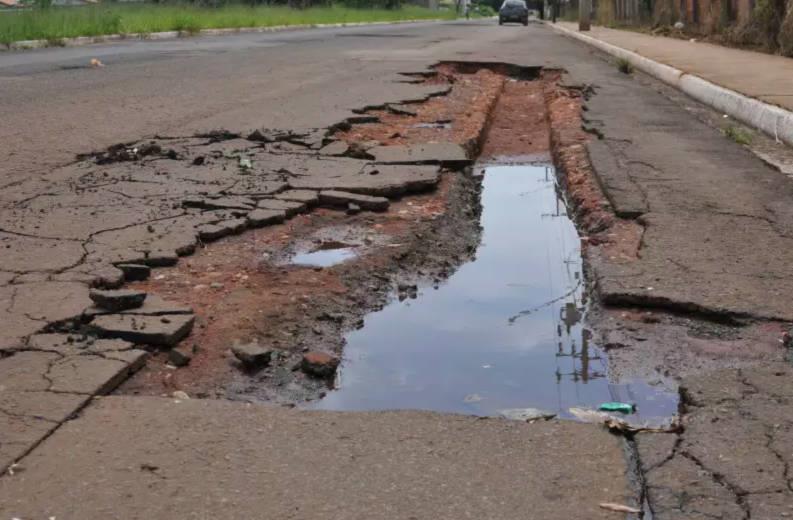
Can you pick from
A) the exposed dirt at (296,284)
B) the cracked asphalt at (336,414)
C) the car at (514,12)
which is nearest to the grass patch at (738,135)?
the cracked asphalt at (336,414)

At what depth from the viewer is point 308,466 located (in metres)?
2.53

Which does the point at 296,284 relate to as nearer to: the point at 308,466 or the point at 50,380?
the point at 50,380

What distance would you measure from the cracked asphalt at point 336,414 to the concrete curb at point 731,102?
20.0 inches

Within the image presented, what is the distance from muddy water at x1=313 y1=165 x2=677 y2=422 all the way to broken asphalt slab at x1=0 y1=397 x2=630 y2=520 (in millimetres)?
425

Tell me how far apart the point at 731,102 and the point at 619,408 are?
24.3 feet

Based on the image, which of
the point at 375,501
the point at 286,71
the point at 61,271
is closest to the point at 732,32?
the point at 286,71

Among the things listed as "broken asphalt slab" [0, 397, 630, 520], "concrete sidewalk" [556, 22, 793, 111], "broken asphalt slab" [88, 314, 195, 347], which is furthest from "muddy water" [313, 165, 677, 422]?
"concrete sidewalk" [556, 22, 793, 111]

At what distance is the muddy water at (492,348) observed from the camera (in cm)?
329

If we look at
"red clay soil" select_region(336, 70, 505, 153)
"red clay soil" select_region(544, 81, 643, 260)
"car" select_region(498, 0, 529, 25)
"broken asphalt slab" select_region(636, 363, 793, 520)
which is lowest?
"broken asphalt slab" select_region(636, 363, 793, 520)

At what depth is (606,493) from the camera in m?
2.39

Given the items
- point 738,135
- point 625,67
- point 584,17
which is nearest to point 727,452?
point 738,135

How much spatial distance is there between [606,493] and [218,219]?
319 cm

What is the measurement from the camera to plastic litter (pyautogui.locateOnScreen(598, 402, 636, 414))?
311cm

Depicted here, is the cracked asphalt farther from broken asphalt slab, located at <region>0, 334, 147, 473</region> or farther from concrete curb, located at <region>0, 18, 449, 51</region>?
concrete curb, located at <region>0, 18, 449, 51</region>
